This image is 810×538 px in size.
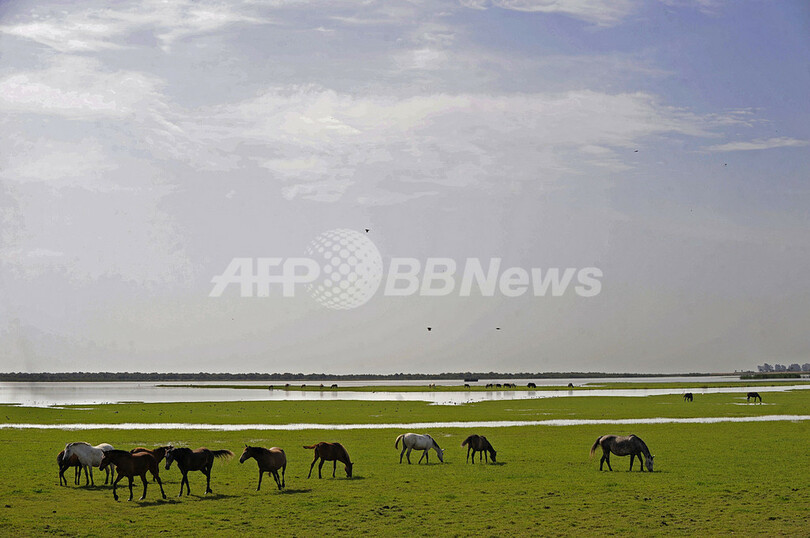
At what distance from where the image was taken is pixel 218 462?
30.8 meters

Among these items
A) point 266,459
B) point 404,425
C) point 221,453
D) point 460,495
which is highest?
point 221,453

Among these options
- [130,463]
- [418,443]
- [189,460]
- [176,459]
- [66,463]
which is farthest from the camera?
[418,443]

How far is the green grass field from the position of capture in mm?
18672

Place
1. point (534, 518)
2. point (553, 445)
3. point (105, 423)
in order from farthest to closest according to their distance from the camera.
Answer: point (105, 423) < point (553, 445) < point (534, 518)

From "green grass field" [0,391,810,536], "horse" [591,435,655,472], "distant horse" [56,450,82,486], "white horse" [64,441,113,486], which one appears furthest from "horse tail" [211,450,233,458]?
"horse" [591,435,655,472]

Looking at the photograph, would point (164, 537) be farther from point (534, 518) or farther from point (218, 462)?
point (218, 462)

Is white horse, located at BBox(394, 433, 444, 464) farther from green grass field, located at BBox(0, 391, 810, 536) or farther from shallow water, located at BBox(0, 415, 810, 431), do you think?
shallow water, located at BBox(0, 415, 810, 431)

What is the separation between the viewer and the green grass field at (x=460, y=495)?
61.3ft

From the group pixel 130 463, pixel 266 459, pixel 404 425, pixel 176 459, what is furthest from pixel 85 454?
pixel 404 425

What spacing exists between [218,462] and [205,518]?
11.4 m

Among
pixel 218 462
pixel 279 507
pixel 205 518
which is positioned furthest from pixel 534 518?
pixel 218 462

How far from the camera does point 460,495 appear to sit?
22812mm

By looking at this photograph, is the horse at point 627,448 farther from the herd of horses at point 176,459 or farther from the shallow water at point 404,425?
the shallow water at point 404,425

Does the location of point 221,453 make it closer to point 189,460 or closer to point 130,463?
point 189,460
